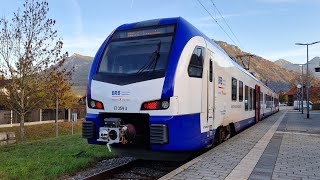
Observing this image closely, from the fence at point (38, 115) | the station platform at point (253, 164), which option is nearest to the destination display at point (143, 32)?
the station platform at point (253, 164)

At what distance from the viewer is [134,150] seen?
23.9 feet

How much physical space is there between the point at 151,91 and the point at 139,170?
2099mm

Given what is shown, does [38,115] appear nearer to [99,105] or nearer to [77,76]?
[77,76]

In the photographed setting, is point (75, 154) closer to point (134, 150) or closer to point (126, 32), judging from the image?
point (134, 150)

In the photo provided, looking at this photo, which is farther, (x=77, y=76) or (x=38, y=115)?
(x=77, y=76)

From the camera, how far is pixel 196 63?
7.64 metres

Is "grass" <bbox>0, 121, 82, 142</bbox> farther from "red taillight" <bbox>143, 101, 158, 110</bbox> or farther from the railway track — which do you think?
"red taillight" <bbox>143, 101, 158, 110</bbox>

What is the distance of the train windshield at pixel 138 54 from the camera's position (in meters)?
7.20

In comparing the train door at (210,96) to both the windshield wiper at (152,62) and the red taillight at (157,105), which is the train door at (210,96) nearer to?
the windshield wiper at (152,62)

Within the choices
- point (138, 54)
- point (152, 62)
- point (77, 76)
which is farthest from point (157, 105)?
point (77, 76)

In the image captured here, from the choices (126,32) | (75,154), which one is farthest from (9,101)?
(126,32)

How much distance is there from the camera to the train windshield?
7.20m

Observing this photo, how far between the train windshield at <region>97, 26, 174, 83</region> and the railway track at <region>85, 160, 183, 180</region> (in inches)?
78.2

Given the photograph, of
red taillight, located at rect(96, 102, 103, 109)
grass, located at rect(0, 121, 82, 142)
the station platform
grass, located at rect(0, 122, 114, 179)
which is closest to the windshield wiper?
red taillight, located at rect(96, 102, 103, 109)
